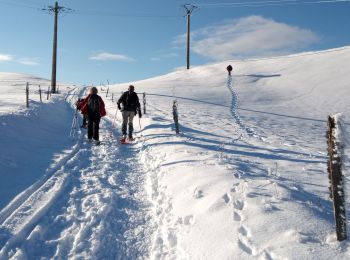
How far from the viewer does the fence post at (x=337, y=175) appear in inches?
184

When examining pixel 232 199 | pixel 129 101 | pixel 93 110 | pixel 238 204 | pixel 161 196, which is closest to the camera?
pixel 238 204

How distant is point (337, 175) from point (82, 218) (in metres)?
3.90

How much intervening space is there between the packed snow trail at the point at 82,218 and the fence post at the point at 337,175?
2504mm

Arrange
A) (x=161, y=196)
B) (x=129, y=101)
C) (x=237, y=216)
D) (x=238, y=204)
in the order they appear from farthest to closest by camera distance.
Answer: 1. (x=129, y=101)
2. (x=161, y=196)
3. (x=238, y=204)
4. (x=237, y=216)

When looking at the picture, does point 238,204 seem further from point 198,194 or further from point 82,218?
point 82,218

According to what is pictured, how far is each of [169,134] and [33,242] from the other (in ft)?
30.2

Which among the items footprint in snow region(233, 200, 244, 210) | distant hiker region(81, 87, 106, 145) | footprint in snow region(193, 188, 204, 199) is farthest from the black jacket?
footprint in snow region(233, 200, 244, 210)

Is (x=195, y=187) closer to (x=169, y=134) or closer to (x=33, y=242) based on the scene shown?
(x=33, y=242)

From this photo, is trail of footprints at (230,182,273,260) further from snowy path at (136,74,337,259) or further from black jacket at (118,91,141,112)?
black jacket at (118,91,141,112)

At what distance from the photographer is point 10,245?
525 cm

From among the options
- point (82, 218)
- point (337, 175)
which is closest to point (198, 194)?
point (82, 218)

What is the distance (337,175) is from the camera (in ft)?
15.5

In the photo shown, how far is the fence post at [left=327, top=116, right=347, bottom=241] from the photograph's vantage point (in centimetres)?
467

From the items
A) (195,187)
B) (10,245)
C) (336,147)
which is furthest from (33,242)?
(336,147)
